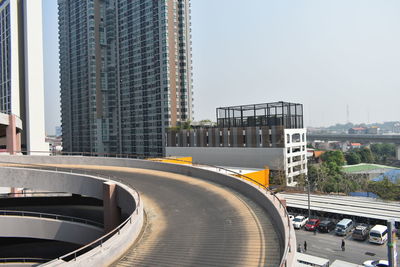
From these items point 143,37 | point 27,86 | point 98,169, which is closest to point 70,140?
point 143,37

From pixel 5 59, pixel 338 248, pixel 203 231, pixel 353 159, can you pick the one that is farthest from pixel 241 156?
pixel 353 159

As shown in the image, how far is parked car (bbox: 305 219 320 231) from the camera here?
3475cm

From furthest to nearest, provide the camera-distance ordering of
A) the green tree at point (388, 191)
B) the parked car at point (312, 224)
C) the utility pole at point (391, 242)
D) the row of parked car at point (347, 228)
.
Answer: the green tree at point (388, 191), the parked car at point (312, 224), the row of parked car at point (347, 228), the utility pole at point (391, 242)

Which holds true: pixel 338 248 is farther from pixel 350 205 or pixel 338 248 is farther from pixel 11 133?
pixel 11 133

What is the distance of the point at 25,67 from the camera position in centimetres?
6153

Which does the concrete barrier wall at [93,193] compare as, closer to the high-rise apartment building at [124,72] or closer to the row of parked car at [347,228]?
the row of parked car at [347,228]

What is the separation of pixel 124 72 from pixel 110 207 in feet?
288

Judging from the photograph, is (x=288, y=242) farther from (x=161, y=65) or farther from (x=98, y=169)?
(x=161, y=65)

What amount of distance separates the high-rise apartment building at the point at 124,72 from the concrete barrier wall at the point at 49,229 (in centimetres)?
6539

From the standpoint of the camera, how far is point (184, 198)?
19.7 metres

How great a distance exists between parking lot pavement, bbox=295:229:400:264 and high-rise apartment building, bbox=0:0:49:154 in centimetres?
5160

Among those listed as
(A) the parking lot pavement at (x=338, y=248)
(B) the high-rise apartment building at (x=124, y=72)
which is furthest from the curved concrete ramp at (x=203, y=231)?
(B) the high-rise apartment building at (x=124, y=72)

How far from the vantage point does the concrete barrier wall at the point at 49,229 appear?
2161 cm

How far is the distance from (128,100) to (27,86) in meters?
40.9
